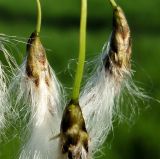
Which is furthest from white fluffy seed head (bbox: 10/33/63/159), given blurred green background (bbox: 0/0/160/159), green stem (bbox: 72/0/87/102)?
blurred green background (bbox: 0/0/160/159)

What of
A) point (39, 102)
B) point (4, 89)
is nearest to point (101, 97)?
point (39, 102)

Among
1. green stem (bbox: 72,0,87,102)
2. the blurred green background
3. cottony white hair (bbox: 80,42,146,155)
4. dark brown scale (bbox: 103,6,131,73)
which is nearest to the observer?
green stem (bbox: 72,0,87,102)

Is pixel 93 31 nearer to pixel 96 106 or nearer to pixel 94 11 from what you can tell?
pixel 94 11

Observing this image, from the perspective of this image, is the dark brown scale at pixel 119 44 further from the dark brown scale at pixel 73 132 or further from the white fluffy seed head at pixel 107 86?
the dark brown scale at pixel 73 132

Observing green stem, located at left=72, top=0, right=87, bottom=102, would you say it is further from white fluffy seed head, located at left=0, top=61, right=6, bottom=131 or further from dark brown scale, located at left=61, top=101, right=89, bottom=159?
white fluffy seed head, located at left=0, top=61, right=6, bottom=131

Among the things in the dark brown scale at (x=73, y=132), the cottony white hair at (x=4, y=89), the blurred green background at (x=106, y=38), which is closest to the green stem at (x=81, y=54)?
the dark brown scale at (x=73, y=132)

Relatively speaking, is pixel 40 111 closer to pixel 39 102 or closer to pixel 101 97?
pixel 39 102
